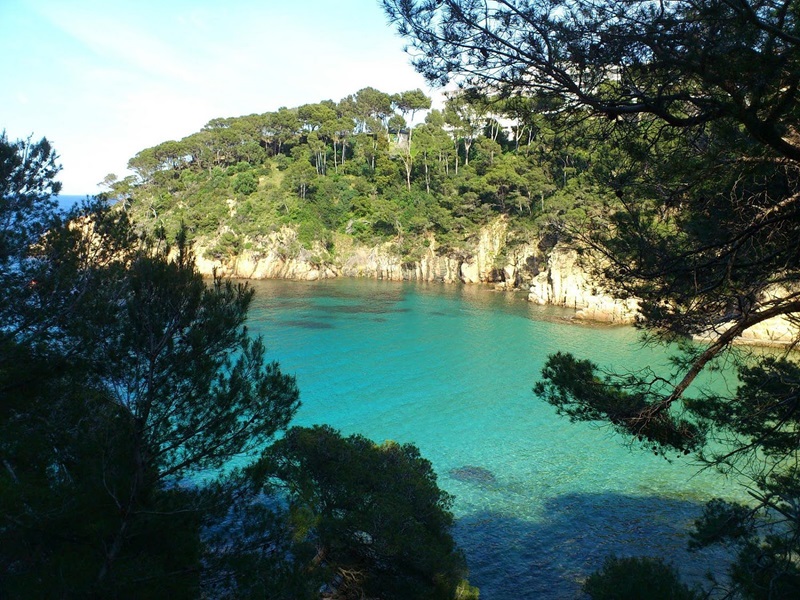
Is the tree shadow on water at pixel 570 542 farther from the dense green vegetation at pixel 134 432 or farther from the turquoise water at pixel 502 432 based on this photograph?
the dense green vegetation at pixel 134 432

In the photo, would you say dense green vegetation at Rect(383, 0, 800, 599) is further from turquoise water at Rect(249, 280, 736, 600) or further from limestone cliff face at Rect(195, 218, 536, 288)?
limestone cliff face at Rect(195, 218, 536, 288)

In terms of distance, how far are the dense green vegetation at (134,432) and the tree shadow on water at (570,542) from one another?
175 centimetres

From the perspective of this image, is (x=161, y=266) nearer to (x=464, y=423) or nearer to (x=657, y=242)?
(x=657, y=242)

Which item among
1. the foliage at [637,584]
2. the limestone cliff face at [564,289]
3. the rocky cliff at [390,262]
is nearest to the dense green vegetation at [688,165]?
the foliage at [637,584]

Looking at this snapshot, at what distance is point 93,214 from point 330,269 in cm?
3825

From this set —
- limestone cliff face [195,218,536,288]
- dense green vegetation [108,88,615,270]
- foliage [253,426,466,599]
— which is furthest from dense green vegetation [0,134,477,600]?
limestone cliff face [195,218,536,288]

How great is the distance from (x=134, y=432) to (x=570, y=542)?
24.9ft

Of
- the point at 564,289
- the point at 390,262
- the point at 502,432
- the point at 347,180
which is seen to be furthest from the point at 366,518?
the point at 347,180

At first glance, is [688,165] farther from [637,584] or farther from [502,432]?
[502,432]

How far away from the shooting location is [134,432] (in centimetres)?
489

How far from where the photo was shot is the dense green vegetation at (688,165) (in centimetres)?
349

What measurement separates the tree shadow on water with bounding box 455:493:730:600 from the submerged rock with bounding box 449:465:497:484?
134 centimetres

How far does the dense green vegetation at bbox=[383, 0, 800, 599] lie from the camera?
3492mm

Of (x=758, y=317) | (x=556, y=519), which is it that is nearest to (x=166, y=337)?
(x=758, y=317)
